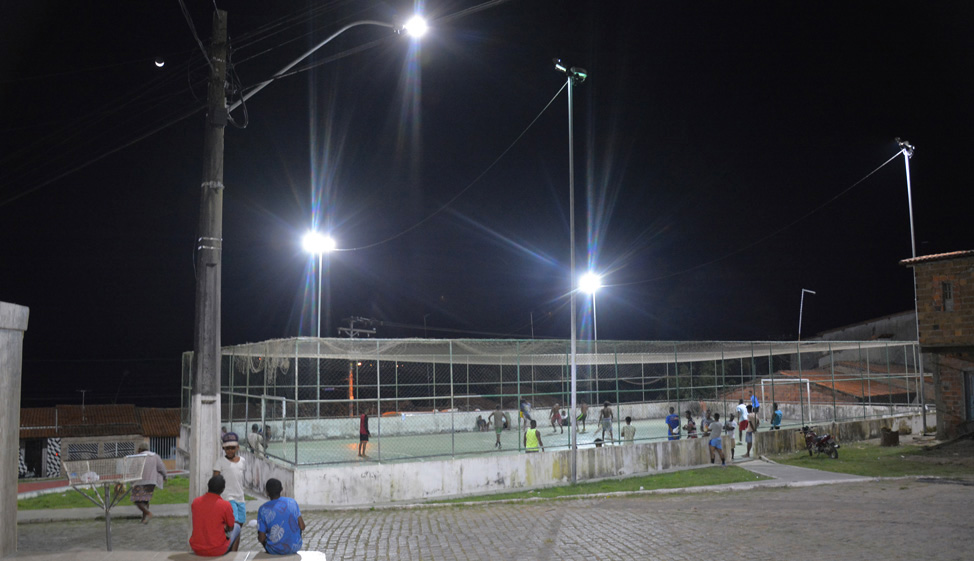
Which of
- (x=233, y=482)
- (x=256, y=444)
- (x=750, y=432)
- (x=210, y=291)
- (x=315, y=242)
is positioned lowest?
(x=750, y=432)

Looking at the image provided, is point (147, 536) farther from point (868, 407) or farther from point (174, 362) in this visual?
point (174, 362)

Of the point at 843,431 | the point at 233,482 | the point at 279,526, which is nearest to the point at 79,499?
the point at 233,482

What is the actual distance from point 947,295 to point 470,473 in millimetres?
19345

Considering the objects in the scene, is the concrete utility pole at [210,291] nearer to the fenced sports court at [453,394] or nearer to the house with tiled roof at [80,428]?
the fenced sports court at [453,394]

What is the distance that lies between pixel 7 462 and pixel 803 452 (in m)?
23.5

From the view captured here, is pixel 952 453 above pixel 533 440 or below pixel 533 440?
below

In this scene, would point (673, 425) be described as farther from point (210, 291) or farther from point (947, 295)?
point (210, 291)

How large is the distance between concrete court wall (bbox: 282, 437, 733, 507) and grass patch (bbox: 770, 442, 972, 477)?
12.7 ft

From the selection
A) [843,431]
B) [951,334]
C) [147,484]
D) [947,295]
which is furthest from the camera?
[843,431]

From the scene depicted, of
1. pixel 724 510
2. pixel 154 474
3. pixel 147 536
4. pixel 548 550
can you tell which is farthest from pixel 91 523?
pixel 724 510

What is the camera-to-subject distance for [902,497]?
13914 millimetres

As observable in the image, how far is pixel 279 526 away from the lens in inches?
292

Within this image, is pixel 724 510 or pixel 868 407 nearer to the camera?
pixel 724 510

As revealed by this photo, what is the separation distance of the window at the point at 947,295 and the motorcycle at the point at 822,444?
7.57 meters
